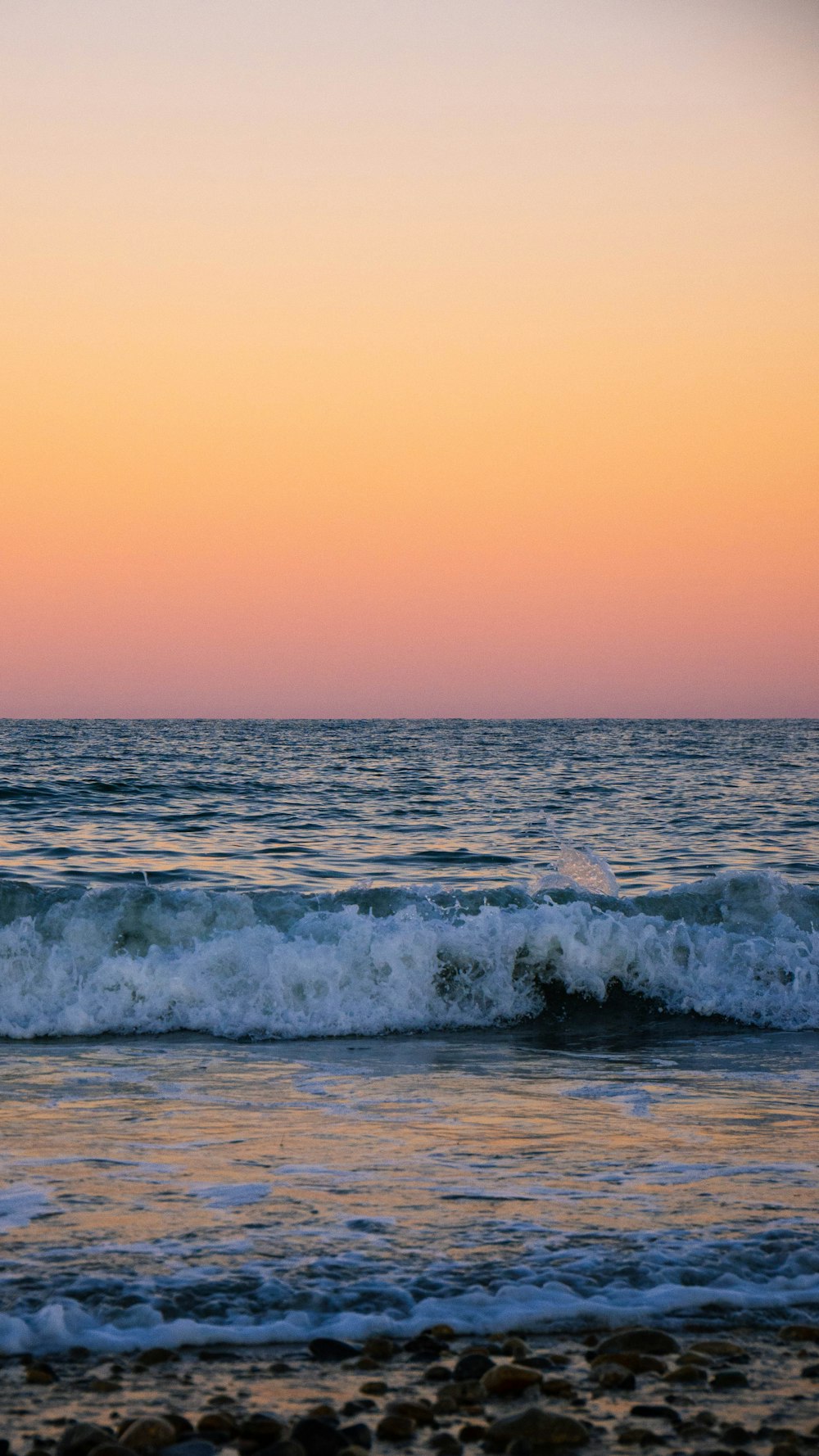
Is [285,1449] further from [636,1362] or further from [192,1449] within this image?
[636,1362]

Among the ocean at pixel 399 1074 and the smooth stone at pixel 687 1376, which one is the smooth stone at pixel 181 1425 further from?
the smooth stone at pixel 687 1376

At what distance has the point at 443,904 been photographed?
11.9 metres

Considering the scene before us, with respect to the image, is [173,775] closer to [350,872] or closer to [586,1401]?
[350,872]

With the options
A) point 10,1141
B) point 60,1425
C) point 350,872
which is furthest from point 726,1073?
point 350,872

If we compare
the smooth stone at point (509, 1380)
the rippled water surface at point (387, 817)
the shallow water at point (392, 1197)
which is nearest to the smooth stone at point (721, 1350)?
the shallow water at point (392, 1197)

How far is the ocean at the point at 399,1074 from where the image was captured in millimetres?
4035

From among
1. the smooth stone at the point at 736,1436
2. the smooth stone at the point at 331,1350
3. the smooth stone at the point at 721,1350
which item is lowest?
the smooth stone at the point at 331,1350

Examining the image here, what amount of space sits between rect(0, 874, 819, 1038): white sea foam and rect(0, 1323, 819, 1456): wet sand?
5706 mm

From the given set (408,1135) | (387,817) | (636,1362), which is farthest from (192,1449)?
(387,817)

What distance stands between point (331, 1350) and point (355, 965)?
6.59 metres

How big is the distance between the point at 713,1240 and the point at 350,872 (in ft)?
34.2

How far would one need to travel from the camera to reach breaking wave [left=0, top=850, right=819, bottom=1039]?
31.3 ft

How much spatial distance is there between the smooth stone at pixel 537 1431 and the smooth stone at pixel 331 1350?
2.01 ft

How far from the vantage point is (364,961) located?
1020 centimetres
